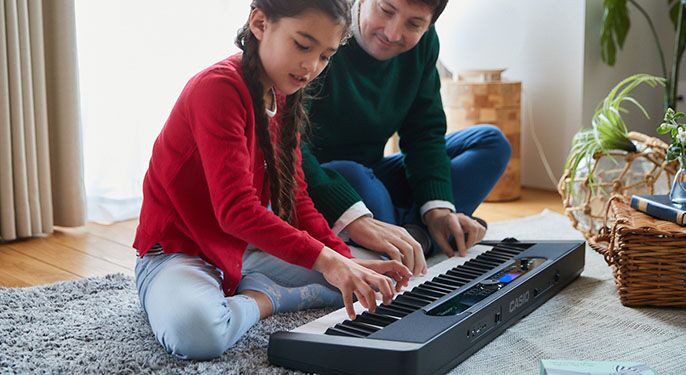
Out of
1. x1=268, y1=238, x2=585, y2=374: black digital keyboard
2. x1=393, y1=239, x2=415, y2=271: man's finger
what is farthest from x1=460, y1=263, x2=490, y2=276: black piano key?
x1=393, y1=239, x2=415, y2=271: man's finger

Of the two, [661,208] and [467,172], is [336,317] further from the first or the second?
[467,172]

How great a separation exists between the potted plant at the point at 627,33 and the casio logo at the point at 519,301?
1626 millimetres

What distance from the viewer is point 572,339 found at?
145 centimetres

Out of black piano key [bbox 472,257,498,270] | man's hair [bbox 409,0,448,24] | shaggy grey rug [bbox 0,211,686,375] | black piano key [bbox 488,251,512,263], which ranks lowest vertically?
shaggy grey rug [bbox 0,211,686,375]

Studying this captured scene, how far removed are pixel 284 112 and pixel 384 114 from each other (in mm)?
462

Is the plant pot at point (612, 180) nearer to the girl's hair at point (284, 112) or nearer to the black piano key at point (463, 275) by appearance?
the black piano key at point (463, 275)

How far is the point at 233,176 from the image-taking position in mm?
1293

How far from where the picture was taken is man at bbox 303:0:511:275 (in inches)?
65.7

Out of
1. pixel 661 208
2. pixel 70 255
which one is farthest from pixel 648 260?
pixel 70 255

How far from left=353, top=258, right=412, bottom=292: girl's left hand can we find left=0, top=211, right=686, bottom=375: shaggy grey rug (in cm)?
16

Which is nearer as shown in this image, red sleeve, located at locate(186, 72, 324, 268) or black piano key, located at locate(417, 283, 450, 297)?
red sleeve, located at locate(186, 72, 324, 268)

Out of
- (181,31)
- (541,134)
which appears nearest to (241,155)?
(181,31)

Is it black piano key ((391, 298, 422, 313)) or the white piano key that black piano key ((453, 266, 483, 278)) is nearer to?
the white piano key

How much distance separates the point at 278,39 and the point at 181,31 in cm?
125
